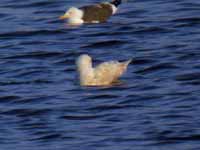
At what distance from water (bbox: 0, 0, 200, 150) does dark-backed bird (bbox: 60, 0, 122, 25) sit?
0.17m

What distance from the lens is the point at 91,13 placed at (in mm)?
18594

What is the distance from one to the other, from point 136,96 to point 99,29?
480cm

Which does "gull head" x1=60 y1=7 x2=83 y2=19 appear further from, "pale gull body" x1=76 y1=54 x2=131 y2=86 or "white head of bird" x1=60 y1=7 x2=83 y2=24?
"pale gull body" x1=76 y1=54 x2=131 y2=86

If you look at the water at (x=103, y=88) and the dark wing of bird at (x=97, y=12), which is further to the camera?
the dark wing of bird at (x=97, y=12)

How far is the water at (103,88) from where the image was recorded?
11.8 meters

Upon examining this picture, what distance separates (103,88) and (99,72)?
233mm

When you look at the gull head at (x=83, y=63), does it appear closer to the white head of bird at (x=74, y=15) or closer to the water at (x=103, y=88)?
the water at (x=103, y=88)

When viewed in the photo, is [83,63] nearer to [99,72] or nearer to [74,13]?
[99,72]

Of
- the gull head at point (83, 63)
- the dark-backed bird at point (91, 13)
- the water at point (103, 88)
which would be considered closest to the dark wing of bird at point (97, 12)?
the dark-backed bird at point (91, 13)

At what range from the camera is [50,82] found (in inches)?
572

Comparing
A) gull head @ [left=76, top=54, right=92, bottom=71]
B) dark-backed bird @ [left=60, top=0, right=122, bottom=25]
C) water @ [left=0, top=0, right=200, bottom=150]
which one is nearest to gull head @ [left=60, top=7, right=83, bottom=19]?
dark-backed bird @ [left=60, top=0, right=122, bottom=25]

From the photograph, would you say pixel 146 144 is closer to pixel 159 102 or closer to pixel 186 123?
pixel 186 123

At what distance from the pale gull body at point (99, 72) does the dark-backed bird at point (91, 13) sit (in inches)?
164

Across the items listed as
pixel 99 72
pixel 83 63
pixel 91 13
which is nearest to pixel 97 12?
pixel 91 13
